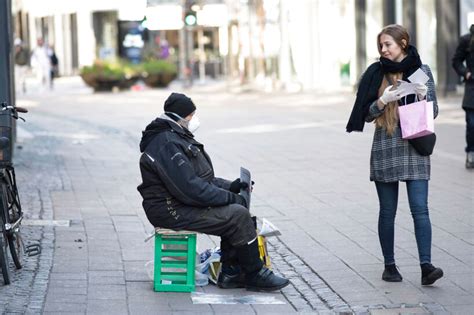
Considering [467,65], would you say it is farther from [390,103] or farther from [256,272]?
[256,272]

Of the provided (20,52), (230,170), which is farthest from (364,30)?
(230,170)

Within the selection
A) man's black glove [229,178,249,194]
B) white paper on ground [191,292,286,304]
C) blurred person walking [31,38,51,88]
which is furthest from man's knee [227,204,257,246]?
blurred person walking [31,38,51,88]

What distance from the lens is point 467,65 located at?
13.6m

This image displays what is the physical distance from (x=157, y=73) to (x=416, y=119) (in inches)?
1244

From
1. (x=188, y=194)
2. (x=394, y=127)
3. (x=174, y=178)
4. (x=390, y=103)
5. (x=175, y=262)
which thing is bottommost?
(x=175, y=262)

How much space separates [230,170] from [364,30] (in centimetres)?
1889

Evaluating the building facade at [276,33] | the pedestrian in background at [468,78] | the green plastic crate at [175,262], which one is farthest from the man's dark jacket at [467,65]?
the building facade at [276,33]

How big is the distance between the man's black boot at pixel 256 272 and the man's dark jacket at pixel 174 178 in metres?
0.33

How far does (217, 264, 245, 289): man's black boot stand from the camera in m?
7.71

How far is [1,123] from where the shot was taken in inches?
321

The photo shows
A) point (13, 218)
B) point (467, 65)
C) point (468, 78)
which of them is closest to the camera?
point (13, 218)

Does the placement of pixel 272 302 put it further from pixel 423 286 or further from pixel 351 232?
pixel 351 232

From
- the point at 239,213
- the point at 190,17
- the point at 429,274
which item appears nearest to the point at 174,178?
the point at 239,213

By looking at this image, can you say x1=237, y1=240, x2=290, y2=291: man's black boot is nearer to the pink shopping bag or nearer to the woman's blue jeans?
the woman's blue jeans
